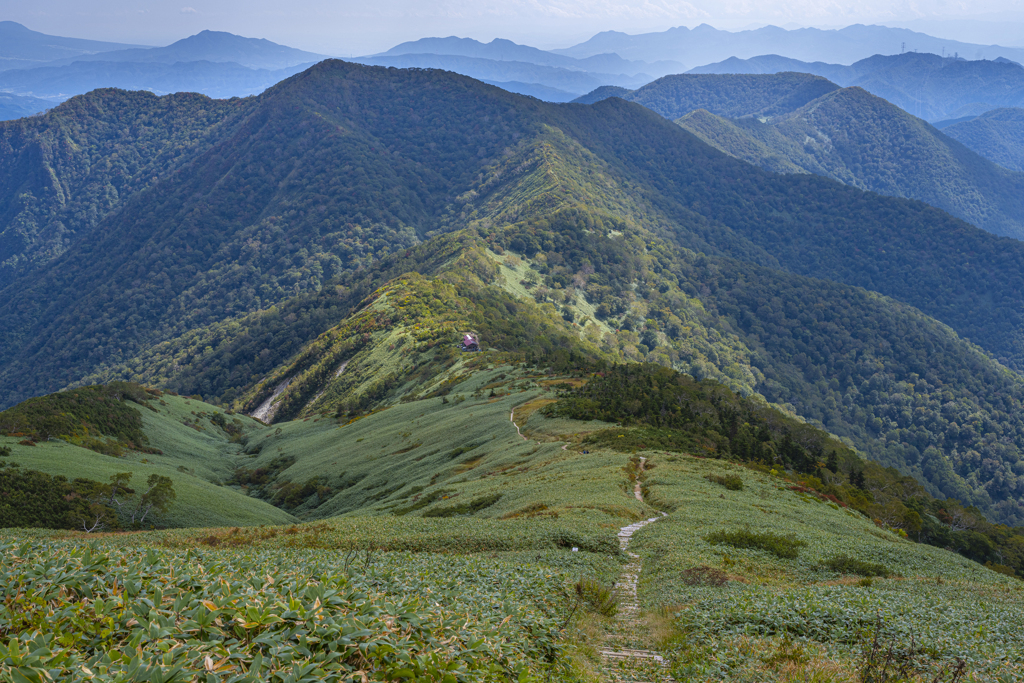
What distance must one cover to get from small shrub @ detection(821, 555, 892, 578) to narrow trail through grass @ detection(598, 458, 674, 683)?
12.3 m

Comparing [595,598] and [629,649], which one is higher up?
[629,649]

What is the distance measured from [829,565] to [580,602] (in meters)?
19.0

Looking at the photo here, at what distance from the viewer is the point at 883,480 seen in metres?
93.8

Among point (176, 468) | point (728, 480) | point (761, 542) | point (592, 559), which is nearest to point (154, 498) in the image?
point (176, 468)

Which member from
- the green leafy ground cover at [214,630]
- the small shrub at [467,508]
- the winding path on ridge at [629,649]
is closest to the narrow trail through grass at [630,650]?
the winding path on ridge at [629,649]

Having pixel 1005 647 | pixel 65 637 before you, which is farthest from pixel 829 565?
pixel 65 637

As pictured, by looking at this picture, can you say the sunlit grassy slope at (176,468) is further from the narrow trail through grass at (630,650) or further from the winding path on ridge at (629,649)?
the narrow trail through grass at (630,650)

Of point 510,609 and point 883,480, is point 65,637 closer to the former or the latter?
point 510,609

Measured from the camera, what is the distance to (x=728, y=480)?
177 ft

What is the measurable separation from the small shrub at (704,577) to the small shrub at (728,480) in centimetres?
2603

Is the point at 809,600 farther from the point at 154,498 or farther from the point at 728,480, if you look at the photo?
the point at 154,498

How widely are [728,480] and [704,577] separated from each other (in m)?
28.9

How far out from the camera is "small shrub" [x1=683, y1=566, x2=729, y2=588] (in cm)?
2677

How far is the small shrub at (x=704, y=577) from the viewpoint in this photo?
26.8m
